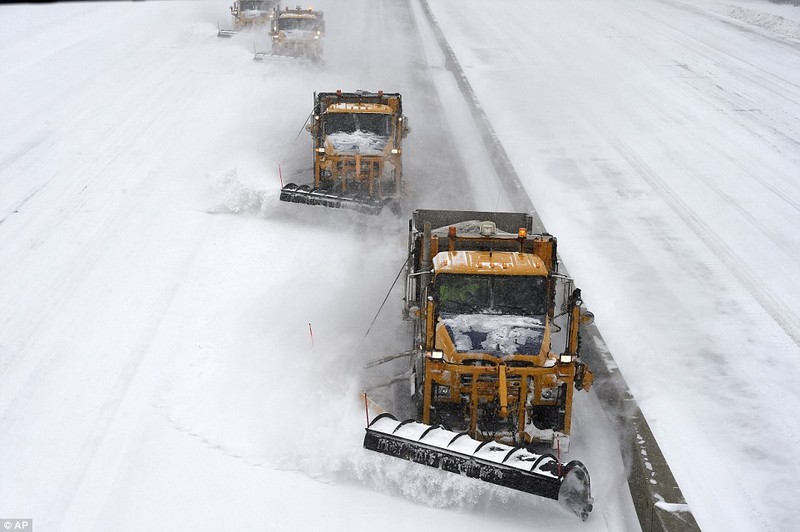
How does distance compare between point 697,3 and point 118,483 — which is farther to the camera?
point 697,3

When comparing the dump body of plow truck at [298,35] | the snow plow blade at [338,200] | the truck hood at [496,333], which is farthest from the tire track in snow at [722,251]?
the dump body of plow truck at [298,35]

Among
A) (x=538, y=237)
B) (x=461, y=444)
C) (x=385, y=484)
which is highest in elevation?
(x=538, y=237)

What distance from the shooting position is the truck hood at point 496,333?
26.8ft

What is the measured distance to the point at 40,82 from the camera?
25203mm

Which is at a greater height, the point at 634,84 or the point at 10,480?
the point at 634,84

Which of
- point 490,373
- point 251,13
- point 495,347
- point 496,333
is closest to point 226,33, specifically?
point 251,13

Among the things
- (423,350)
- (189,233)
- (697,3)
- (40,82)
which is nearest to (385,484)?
(423,350)

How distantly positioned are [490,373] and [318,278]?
518cm

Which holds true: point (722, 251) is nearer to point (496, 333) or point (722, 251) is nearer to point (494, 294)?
point (494, 294)

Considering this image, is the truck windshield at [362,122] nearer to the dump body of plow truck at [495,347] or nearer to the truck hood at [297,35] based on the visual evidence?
the dump body of plow truck at [495,347]

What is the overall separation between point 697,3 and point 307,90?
83.7 ft

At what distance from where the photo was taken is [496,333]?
8328mm

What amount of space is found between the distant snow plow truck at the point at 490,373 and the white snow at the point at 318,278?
375 mm

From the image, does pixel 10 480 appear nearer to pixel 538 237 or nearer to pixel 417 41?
pixel 538 237
